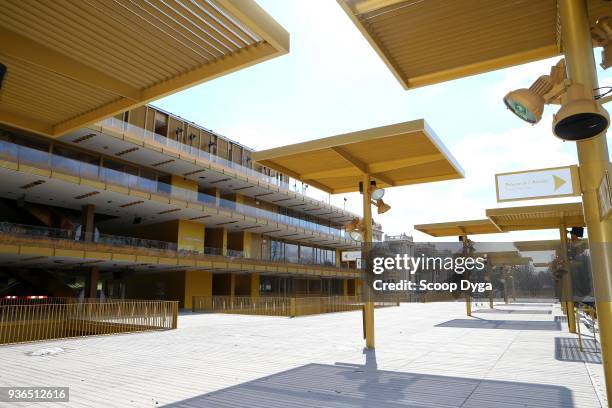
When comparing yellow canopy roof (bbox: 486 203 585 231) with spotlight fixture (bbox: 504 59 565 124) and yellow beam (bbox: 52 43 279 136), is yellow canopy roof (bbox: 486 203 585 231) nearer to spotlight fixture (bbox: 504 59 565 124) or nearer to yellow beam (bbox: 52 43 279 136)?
spotlight fixture (bbox: 504 59 565 124)

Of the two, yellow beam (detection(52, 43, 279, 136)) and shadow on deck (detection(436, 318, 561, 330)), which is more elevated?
yellow beam (detection(52, 43, 279, 136))

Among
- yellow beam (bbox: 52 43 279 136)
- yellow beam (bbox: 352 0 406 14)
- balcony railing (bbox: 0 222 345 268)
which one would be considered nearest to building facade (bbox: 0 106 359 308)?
balcony railing (bbox: 0 222 345 268)

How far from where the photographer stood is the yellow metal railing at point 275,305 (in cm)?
2330

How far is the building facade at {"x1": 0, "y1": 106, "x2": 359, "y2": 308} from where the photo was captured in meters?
23.7

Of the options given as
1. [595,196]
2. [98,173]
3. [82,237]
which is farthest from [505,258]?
[595,196]

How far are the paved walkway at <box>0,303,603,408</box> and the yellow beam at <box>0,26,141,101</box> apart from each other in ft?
14.0

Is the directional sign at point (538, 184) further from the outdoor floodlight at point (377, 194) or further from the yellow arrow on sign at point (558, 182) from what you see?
the outdoor floodlight at point (377, 194)

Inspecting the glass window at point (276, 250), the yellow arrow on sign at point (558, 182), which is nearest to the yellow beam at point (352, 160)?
the yellow arrow on sign at point (558, 182)

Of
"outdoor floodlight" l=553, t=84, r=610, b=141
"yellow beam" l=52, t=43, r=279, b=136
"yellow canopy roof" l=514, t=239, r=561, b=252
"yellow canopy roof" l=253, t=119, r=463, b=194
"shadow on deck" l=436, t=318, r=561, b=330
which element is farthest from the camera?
"yellow canopy roof" l=514, t=239, r=561, b=252

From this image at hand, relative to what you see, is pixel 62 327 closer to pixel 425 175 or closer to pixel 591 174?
pixel 425 175

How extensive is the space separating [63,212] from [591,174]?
33.4 m

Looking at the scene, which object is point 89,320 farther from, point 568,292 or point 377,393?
point 568,292

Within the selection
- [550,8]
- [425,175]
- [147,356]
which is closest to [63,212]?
[147,356]

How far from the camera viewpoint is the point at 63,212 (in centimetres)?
3056
